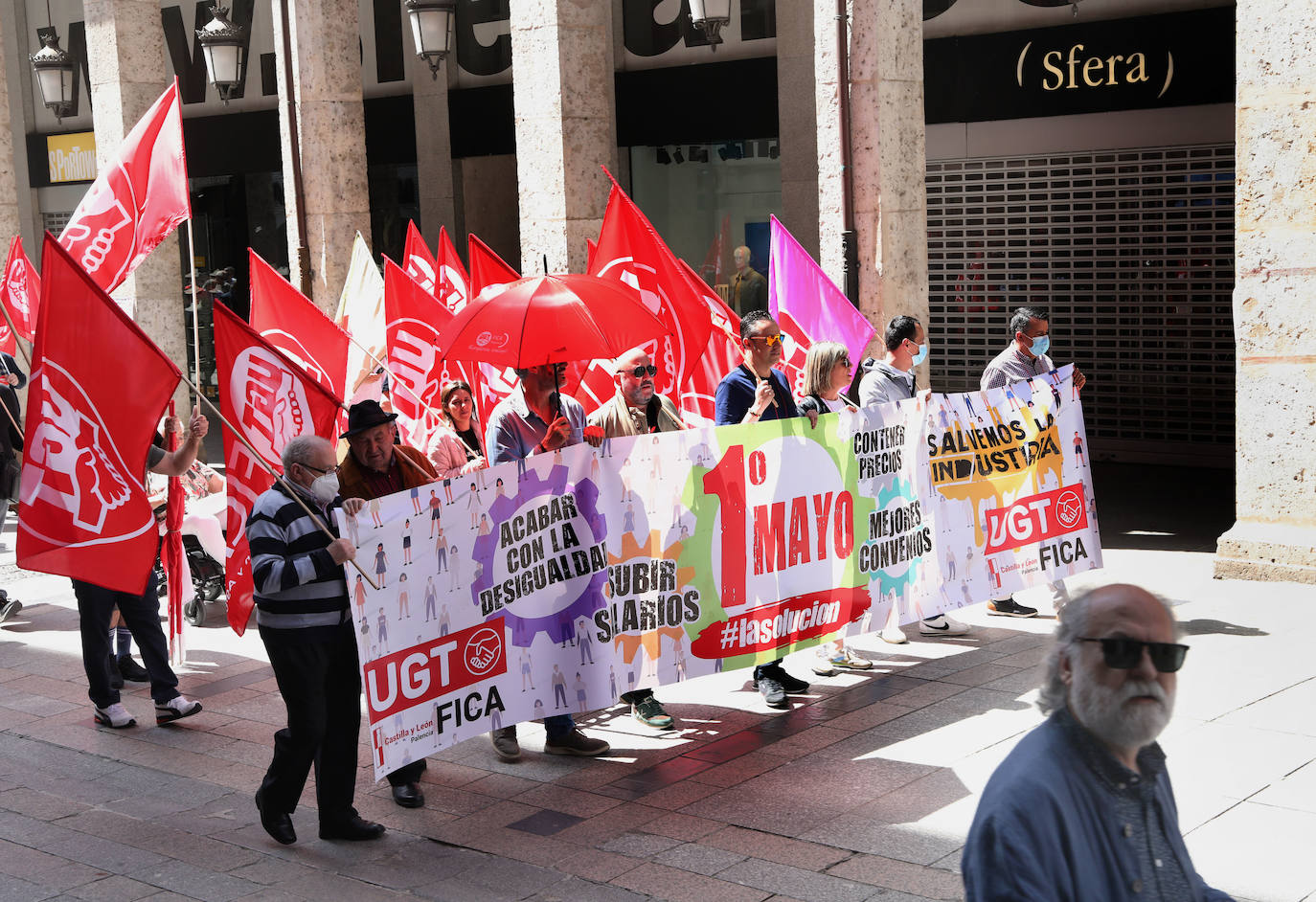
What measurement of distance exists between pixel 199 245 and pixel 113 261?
17.0 m

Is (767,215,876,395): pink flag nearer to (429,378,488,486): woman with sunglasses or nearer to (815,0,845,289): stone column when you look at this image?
(429,378,488,486): woman with sunglasses

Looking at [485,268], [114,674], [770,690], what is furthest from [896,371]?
[114,674]

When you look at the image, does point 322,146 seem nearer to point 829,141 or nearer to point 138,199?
point 829,141

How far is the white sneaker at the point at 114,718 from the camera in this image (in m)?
8.12

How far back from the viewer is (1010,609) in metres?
9.53

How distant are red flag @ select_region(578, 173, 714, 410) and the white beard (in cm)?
605

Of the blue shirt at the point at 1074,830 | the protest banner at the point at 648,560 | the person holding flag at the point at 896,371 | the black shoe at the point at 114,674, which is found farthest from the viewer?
the person holding flag at the point at 896,371

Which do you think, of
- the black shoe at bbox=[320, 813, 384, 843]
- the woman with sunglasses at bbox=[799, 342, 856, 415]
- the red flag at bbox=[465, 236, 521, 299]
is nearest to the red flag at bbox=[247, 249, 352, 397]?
the red flag at bbox=[465, 236, 521, 299]

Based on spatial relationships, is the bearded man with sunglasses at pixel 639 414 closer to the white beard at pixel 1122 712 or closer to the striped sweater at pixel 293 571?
the striped sweater at pixel 293 571

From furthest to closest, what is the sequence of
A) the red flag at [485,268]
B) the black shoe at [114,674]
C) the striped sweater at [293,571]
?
1. the red flag at [485,268]
2. the black shoe at [114,674]
3. the striped sweater at [293,571]

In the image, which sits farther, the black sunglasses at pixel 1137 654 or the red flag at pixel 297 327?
the red flag at pixel 297 327

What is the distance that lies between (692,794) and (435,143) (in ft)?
49.4

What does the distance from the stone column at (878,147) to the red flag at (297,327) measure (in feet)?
14.9

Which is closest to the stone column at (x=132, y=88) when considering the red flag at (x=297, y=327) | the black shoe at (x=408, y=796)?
the red flag at (x=297, y=327)
